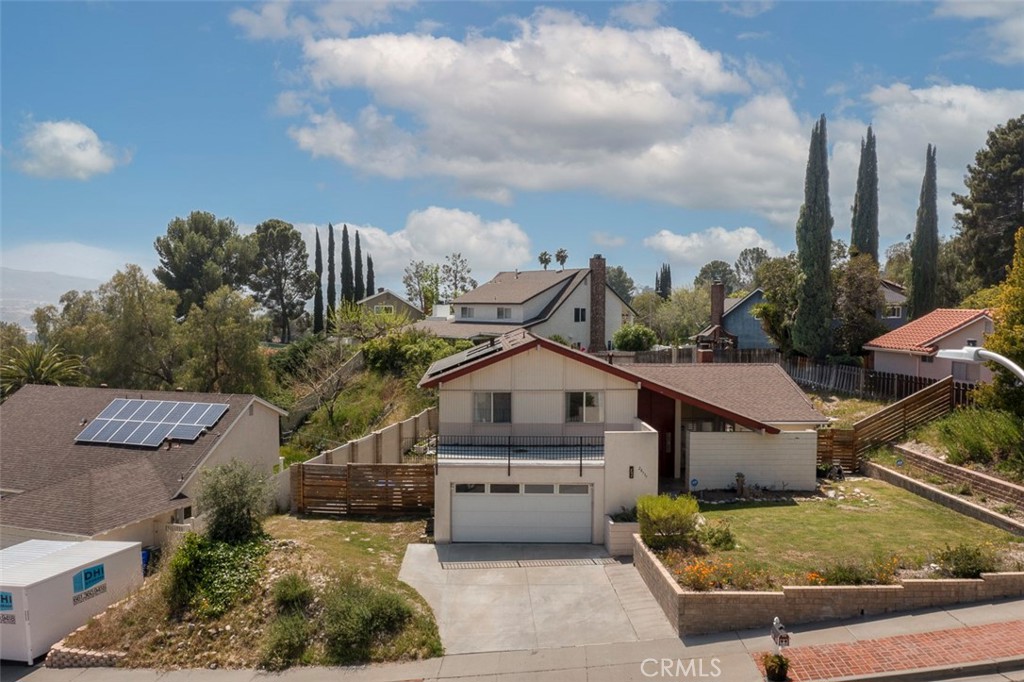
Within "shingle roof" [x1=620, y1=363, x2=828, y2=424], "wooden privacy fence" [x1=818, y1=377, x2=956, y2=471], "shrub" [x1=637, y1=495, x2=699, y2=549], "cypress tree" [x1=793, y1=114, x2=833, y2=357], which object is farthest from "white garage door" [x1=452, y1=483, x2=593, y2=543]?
"cypress tree" [x1=793, y1=114, x2=833, y2=357]

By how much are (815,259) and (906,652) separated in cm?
2991

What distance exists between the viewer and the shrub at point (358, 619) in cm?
1354

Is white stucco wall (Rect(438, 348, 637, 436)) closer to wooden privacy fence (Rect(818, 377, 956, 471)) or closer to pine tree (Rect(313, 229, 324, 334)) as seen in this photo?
wooden privacy fence (Rect(818, 377, 956, 471))

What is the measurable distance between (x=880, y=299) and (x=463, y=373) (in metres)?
27.8

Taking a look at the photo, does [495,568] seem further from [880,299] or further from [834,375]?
[880,299]

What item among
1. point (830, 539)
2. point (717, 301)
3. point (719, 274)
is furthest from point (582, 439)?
point (719, 274)

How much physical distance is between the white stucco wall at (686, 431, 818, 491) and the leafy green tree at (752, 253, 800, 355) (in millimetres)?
19647

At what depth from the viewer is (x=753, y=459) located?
2150cm

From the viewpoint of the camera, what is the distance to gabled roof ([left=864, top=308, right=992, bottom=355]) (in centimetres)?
Answer: 3008

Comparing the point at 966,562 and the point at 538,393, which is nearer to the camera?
the point at 966,562

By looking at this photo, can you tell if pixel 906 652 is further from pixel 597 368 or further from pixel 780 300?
pixel 780 300

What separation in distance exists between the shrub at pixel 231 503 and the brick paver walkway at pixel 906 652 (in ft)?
37.9

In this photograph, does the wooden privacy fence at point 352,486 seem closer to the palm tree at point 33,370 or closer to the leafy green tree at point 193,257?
the palm tree at point 33,370

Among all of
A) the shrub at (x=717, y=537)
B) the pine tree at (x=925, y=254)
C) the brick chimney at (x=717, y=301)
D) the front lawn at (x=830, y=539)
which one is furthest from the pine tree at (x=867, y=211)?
the shrub at (x=717, y=537)
